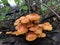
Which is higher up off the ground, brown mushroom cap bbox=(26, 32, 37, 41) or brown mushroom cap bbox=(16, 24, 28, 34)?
brown mushroom cap bbox=(16, 24, 28, 34)

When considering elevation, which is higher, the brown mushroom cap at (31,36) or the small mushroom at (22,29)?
the small mushroom at (22,29)

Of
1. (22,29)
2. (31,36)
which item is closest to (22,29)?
(22,29)

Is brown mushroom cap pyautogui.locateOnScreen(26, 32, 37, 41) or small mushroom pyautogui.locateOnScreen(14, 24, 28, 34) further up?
small mushroom pyautogui.locateOnScreen(14, 24, 28, 34)

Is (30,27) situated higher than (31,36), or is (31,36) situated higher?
(30,27)

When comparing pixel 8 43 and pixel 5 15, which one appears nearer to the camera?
pixel 8 43

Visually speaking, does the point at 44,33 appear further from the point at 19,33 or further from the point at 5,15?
the point at 5,15

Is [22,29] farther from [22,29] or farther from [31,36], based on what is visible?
[31,36]

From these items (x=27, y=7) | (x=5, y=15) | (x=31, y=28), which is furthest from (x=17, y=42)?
(x=5, y=15)

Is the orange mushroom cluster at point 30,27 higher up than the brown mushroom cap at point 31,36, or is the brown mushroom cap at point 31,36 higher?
the orange mushroom cluster at point 30,27

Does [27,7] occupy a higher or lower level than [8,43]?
higher

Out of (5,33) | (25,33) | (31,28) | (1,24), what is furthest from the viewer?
(1,24)

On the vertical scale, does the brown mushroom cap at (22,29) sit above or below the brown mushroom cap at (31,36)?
above
